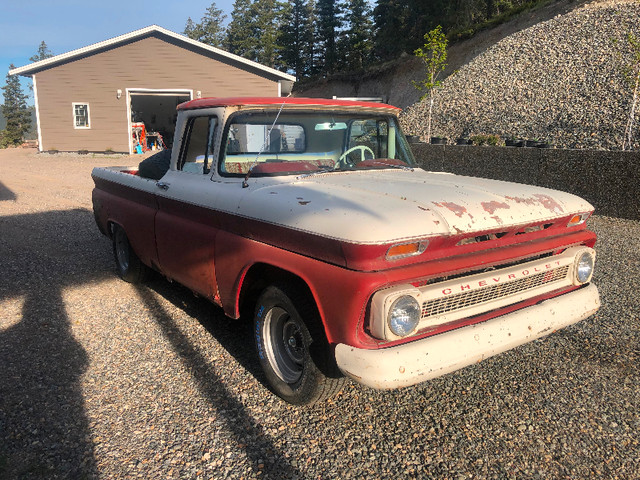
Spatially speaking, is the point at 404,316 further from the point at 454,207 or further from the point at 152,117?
the point at 152,117

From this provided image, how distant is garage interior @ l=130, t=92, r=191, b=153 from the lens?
81.1ft

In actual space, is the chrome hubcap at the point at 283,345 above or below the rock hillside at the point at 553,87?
below

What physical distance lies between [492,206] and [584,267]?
38.7 inches

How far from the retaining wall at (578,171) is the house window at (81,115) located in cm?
1956

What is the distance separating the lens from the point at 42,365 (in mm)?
3475

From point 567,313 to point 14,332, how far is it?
4189 millimetres

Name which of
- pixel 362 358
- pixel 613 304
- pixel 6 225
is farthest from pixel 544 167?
pixel 6 225

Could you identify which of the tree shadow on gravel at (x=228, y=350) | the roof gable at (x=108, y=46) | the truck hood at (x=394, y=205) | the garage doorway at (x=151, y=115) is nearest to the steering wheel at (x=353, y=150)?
the truck hood at (x=394, y=205)

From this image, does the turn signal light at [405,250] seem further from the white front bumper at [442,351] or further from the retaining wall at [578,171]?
the retaining wall at [578,171]

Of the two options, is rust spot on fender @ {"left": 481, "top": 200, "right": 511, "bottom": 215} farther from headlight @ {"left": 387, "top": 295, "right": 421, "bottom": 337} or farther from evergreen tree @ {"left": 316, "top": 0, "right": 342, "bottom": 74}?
evergreen tree @ {"left": 316, "top": 0, "right": 342, "bottom": 74}

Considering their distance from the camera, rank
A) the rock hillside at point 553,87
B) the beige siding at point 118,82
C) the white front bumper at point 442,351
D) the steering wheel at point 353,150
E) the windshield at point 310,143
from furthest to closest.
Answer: the beige siding at point 118,82 < the rock hillside at point 553,87 < the steering wheel at point 353,150 < the windshield at point 310,143 < the white front bumper at point 442,351

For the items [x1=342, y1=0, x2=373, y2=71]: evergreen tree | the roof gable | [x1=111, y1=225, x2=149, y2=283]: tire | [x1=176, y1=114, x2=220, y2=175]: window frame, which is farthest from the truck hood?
[x1=342, y1=0, x2=373, y2=71]: evergreen tree

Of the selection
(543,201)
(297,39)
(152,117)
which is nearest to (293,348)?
(543,201)

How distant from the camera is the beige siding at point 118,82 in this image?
2298 centimetres
